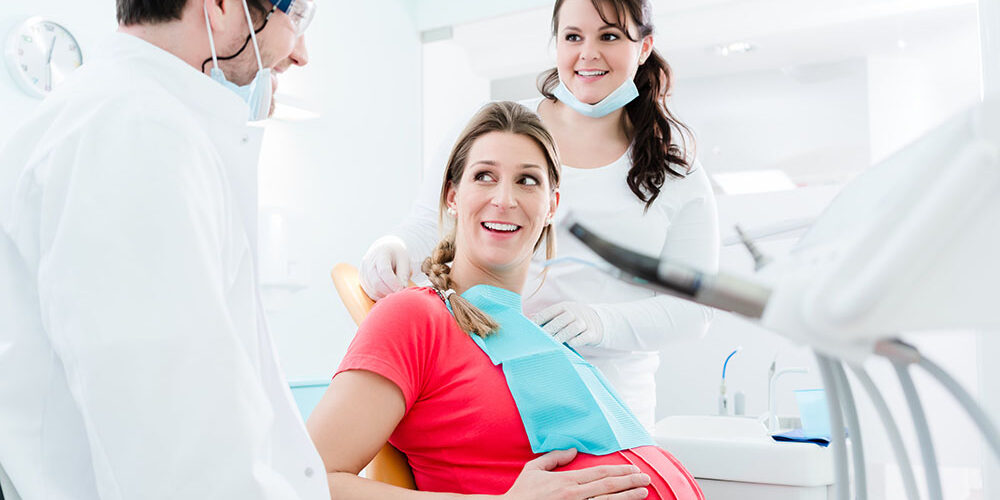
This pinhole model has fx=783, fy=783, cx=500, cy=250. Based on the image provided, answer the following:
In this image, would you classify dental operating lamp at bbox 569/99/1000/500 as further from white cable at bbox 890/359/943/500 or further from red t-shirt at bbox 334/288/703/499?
red t-shirt at bbox 334/288/703/499

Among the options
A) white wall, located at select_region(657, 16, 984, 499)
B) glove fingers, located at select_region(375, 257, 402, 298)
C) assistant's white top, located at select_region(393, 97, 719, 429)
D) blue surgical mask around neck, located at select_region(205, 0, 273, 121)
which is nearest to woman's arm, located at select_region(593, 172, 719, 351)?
assistant's white top, located at select_region(393, 97, 719, 429)

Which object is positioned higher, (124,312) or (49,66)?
(49,66)

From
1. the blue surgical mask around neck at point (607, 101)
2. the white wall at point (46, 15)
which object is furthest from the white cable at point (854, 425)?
the white wall at point (46, 15)

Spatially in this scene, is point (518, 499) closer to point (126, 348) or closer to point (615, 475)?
point (615, 475)

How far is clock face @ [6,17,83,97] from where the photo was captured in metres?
2.26

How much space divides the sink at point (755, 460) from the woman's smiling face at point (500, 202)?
60 centimetres

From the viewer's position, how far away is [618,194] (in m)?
1.63

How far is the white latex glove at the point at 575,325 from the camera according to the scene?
1413 mm

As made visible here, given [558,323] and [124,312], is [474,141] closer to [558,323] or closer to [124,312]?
[558,323]

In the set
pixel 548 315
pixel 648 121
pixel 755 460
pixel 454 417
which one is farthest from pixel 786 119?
pixel 454 417

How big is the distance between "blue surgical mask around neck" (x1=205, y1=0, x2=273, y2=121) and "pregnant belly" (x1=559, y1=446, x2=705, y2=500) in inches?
27.2

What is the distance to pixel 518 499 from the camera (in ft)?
3.46

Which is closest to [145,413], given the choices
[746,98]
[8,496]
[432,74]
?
[8,496]

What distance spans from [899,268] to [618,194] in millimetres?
1246
